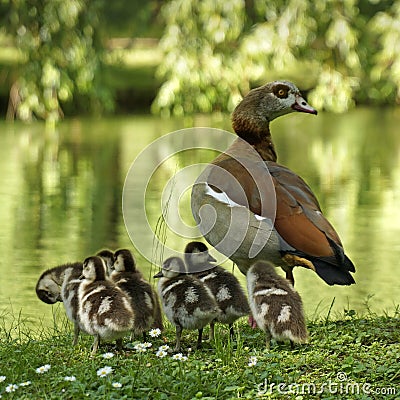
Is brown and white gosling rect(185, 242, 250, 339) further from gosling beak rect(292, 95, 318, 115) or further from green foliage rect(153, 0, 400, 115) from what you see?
green foliage rect(153, 0, 400, 115)

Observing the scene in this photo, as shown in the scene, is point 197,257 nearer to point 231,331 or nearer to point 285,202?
point 231,331

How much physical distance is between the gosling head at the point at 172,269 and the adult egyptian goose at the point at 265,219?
0.40 meters

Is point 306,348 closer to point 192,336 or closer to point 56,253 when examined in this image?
point 192,336

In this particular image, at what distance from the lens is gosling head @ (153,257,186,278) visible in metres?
6.00

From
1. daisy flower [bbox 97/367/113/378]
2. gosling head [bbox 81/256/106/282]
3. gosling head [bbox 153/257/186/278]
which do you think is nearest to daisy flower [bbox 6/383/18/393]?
daisy flower [bbox 97/367/113/378]

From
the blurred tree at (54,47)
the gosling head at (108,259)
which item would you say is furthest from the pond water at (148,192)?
the blurred tree at (54,47)

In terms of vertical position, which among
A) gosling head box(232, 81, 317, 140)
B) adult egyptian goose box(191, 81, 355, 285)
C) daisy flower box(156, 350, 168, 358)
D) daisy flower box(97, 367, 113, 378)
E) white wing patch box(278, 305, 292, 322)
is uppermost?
gosling head box(232, 81, 317, 140)

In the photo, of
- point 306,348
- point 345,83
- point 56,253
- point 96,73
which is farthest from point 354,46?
point 306,348

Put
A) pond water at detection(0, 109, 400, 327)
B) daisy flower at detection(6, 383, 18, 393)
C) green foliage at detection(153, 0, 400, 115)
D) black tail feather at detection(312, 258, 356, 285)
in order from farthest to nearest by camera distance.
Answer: green foliage at detection(153, 0, 400, 115) < pond water at detection(0, 109, 400, 327) < black tail feather at detection(312, 258, 356, 285) < daisy flower at detection(6, 383, 18, 393)

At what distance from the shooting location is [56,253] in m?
10.4

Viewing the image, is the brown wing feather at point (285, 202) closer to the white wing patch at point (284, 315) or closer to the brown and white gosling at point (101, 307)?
the white wing patch at point (284, 315)

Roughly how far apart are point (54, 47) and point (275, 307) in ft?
40.8

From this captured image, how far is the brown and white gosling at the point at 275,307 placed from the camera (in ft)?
18.2

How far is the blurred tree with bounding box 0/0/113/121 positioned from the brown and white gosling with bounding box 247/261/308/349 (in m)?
11.8
